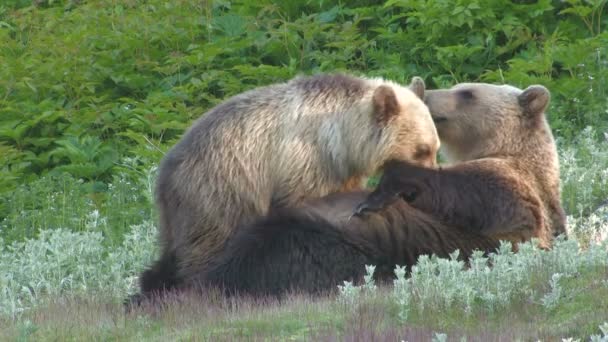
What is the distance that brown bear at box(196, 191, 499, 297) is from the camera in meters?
7.75

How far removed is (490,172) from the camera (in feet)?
27.2

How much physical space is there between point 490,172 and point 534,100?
2.57ft

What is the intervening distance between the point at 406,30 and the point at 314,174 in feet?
21.2

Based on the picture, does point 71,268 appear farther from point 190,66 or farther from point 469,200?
point 190,66

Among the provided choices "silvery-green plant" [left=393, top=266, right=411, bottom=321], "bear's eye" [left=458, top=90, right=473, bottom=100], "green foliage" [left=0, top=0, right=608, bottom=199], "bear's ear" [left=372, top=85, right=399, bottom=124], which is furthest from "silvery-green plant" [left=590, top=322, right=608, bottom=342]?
"green foliage" [left=0, top=0, right=608, bottom=199]

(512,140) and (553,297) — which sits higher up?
(512,140)

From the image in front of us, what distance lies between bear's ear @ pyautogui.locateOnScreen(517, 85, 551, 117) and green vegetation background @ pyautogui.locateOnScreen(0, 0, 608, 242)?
3231 mm

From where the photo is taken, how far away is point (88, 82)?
1457cm

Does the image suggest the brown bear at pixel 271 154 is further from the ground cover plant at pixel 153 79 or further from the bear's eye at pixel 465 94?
the ground cover plant at pixel 153 79

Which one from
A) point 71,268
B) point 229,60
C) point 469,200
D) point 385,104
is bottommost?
point 71,268

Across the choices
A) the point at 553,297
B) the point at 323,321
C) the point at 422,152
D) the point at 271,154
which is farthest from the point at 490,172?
the point at 323,321

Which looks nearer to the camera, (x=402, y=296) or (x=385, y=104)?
(x=402, y=296)

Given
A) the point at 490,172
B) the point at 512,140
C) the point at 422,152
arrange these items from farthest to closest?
the point at 512,140 < the point at 422,152 < the point at 490,172

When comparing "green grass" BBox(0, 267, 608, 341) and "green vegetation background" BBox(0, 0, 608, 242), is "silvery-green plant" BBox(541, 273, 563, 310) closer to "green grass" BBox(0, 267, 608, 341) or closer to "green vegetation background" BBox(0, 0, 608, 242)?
"green grass" BBox(0, 267, 608, 341)
